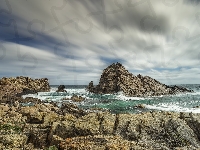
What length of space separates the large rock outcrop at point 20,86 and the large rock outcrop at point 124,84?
35109 millimetres

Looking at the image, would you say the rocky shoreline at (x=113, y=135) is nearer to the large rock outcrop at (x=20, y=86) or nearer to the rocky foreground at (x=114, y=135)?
the rocky foreground at (x=114, y=135)

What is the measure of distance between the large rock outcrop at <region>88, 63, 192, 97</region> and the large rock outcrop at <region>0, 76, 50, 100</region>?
35109 mm

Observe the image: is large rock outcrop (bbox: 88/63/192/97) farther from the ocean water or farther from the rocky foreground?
the rocky foreground

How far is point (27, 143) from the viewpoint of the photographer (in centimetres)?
1134

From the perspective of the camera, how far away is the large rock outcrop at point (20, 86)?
9077cm

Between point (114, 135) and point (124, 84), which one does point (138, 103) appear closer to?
point (124, 84)

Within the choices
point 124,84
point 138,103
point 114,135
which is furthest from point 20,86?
point 114,135

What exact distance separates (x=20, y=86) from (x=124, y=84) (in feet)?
187

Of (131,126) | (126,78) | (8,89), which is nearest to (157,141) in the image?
(131,126)

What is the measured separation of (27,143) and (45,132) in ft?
5.10

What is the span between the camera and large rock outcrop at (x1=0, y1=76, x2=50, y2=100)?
298 ft

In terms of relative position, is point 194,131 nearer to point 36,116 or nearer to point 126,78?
point 36,116

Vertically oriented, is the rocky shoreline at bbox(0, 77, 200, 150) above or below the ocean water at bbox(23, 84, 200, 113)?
above

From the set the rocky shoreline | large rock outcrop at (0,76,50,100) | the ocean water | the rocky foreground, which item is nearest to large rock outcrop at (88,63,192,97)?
the ocean water
